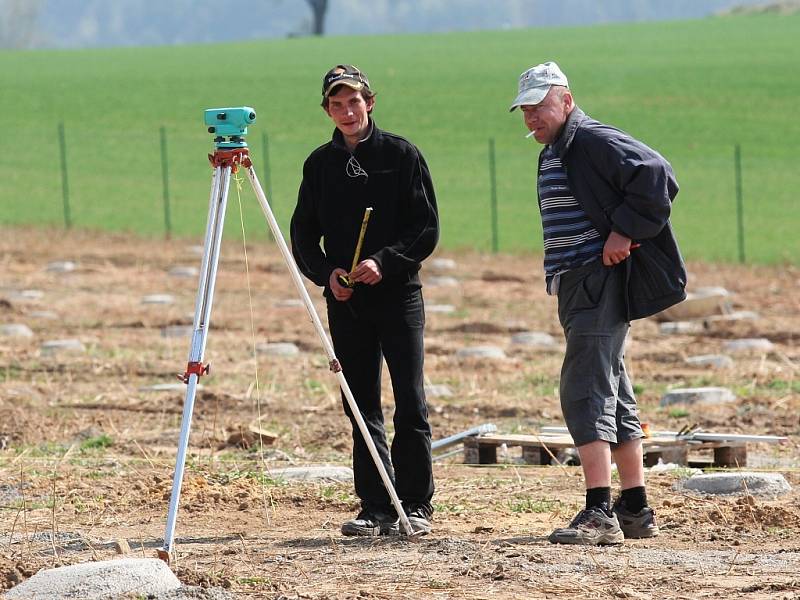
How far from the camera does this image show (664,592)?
5.80 m

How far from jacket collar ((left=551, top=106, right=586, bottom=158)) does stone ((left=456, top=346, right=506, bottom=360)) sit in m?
7.40

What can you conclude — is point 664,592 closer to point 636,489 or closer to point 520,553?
point 520,553

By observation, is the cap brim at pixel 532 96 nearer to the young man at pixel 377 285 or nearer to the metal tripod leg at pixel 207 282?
the young man at pixel 377 285

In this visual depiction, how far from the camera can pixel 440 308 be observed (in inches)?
705

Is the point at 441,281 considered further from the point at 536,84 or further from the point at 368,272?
the point at 536,84

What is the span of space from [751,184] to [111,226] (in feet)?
43.4

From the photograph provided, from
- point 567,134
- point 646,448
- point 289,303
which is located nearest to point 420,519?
point 567,134

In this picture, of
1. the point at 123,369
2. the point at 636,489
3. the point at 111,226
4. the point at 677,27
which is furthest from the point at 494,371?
the point at 677,27

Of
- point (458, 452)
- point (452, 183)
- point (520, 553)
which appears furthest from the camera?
point (452, 183)

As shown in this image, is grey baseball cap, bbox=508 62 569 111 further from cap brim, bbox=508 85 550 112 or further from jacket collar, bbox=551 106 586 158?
jacket collar, bbox=551 106 586 158

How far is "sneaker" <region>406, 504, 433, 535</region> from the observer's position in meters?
7.09

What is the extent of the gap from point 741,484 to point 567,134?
2.41m

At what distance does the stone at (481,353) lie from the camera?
1430 centimetres

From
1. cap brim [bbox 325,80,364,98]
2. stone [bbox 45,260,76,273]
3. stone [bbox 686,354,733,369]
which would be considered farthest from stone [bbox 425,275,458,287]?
cap brim [bbox 325,80,364,98]
